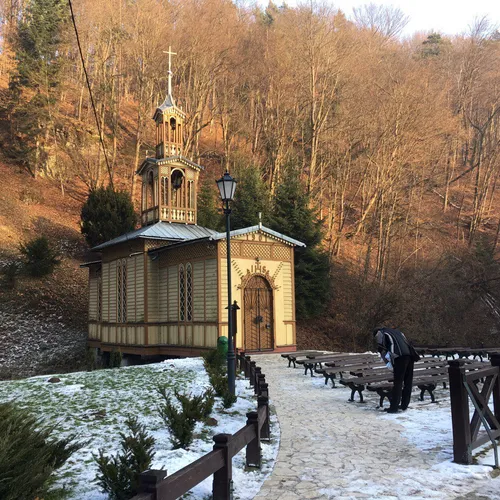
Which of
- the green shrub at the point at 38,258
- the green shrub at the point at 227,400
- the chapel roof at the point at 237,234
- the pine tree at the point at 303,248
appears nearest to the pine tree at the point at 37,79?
the green shrub at the point at 38,258

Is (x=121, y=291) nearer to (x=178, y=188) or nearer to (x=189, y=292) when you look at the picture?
(x=189, y=292)

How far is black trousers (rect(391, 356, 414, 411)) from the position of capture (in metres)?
8.02

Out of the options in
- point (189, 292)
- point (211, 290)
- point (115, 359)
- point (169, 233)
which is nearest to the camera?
point (211, 290)

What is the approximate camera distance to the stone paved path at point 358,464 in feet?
15.3

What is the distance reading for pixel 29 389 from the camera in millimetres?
9695

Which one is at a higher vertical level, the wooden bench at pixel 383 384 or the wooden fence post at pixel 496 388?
the wooden fence post at pixel 496 388

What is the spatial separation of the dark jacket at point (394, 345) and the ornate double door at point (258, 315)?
1039 centimetres

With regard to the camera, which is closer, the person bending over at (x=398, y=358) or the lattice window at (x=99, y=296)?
the person bending over at (x=398, y=358)

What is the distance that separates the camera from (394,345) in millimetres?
8047

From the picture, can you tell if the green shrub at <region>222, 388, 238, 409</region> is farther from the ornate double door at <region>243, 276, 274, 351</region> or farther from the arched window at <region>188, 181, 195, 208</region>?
the arched window at <region>188, 181, 195, 208</region>

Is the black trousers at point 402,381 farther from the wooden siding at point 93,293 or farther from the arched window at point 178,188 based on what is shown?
the wooden siding at point 93,293

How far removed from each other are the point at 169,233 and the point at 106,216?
35.0 feet

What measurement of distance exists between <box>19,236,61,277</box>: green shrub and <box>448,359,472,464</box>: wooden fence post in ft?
86.2

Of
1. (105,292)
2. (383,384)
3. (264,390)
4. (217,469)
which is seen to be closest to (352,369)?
(383,384)
